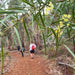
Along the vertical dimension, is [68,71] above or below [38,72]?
above

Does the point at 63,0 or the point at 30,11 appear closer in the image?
the point at 30,11

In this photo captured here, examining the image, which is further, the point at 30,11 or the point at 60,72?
the point at 60,72

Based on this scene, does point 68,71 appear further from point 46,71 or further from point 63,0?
point 63,0

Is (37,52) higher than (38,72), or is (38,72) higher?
(38,72)

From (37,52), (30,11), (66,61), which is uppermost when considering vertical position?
(30,11)

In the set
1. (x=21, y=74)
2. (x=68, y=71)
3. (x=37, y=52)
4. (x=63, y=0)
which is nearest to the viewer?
(x=63, y=0)

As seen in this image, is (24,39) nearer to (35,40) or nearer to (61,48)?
(35,40)

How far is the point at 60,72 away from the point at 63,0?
3.63m

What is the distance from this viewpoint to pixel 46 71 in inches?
185

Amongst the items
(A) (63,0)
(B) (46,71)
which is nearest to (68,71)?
(B) (46,71)

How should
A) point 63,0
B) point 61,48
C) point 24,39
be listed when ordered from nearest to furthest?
1. point 63,0
2. point 61,48
3. point 24,39

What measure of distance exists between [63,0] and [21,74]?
13.0ft

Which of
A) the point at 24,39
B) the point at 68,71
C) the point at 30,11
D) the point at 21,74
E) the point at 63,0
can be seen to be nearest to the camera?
the point at 30,11

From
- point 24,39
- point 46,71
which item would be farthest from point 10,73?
point 24,39
